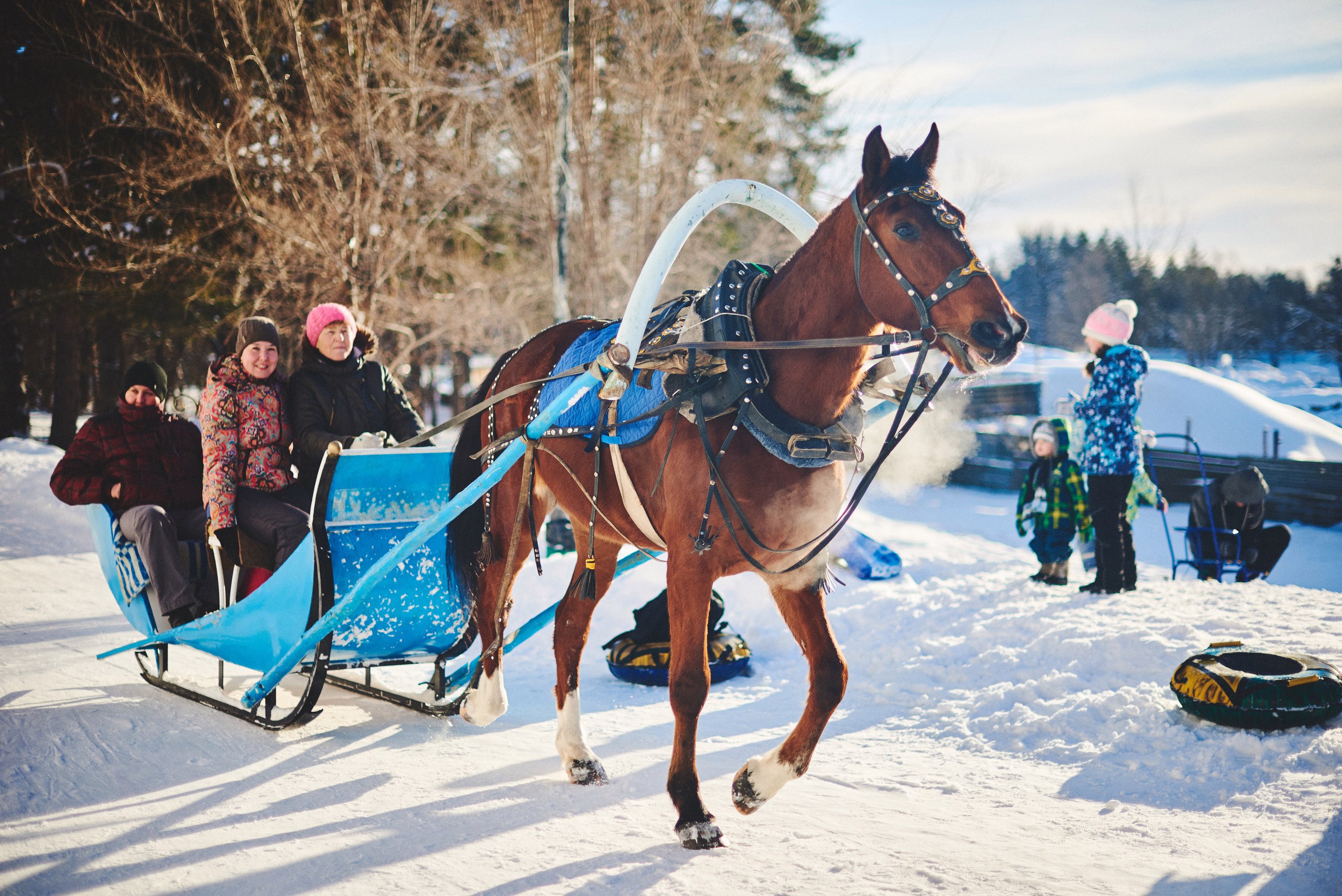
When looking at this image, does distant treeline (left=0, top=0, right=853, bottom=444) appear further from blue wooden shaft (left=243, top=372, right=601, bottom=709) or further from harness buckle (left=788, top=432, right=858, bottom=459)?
harness buckle (left=788, top=432, right=858, bottom=459)

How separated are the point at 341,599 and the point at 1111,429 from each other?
5218 mm

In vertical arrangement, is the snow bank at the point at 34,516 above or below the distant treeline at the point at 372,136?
below

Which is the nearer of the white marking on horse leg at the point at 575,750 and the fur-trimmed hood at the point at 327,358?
the white marking on horse leg at the point at 575,750

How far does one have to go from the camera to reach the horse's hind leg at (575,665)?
3.80 m

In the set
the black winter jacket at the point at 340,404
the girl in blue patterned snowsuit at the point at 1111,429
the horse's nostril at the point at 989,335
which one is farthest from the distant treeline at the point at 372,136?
the horse's nostril at the point at 989,335

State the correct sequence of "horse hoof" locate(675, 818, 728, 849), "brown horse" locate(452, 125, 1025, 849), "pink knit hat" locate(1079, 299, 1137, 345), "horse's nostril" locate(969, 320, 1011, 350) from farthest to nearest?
"pink knit hat" locate(1079, 299, 1137, 345) < "horse hoof" locate(675, 818, 728, 849) < "brown horse" locate(452, 125, 1025, 849) < "horse's nostril" locate(969, 320, 1011, 350)

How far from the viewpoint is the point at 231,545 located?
4637mm

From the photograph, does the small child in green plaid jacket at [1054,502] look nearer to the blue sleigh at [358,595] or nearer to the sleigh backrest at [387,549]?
the blue sleigh at [358,595]

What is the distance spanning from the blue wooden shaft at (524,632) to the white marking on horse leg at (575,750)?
0.65m

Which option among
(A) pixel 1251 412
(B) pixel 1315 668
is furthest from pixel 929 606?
(A) pixel 1251 412

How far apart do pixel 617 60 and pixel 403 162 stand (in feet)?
9.52

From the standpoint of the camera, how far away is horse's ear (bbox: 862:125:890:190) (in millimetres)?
2801

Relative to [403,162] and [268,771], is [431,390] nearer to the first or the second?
[403,162]

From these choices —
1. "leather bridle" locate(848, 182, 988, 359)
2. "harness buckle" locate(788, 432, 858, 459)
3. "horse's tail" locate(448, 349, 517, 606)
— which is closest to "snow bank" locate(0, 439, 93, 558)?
"horse's tail" locate(448, 349, 517, 606)
